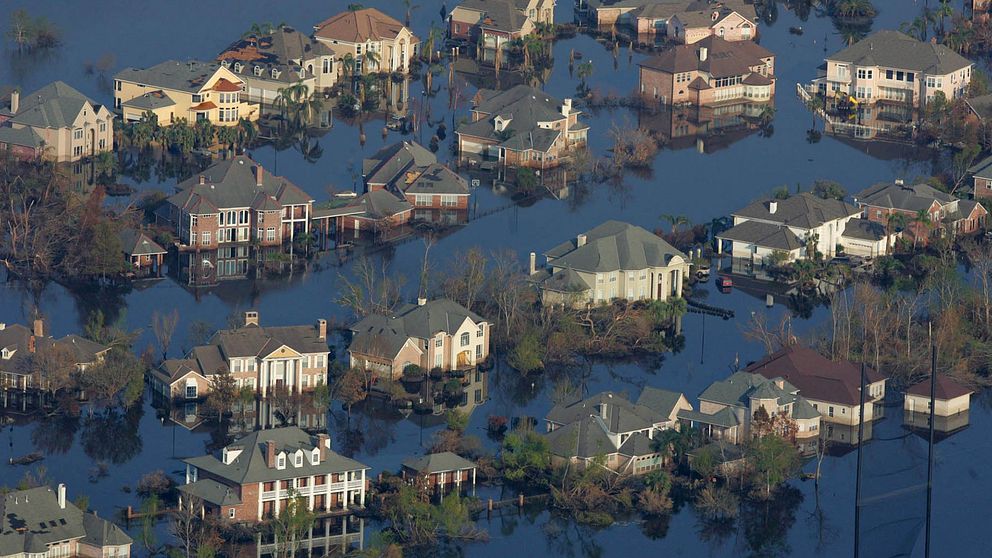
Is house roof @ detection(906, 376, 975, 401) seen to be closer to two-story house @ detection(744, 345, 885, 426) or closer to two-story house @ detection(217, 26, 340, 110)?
two-story house @ detection(744, 345, 885, 426)

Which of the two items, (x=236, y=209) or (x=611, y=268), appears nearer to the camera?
(x=611, y=268)

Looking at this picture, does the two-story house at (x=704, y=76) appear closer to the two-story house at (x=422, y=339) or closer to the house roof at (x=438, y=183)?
the house roof at (x=438, y=183)

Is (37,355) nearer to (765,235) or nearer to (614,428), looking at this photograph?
(614,428)

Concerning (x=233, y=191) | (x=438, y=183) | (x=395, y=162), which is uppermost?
(x=233, y=191)

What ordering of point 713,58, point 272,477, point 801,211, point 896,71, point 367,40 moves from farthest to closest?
point 367,40, point 713,58, point 896,71, point 801,211, point 272,477

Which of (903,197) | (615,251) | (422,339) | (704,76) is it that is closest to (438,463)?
(422,339)

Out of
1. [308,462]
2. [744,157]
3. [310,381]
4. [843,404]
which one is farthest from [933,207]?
[308,462]

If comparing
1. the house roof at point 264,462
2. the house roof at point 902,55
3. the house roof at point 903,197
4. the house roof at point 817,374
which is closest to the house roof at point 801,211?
the house roof at point 903,197

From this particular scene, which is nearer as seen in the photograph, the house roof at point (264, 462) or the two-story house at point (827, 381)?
the house roof at point (264, 462)
